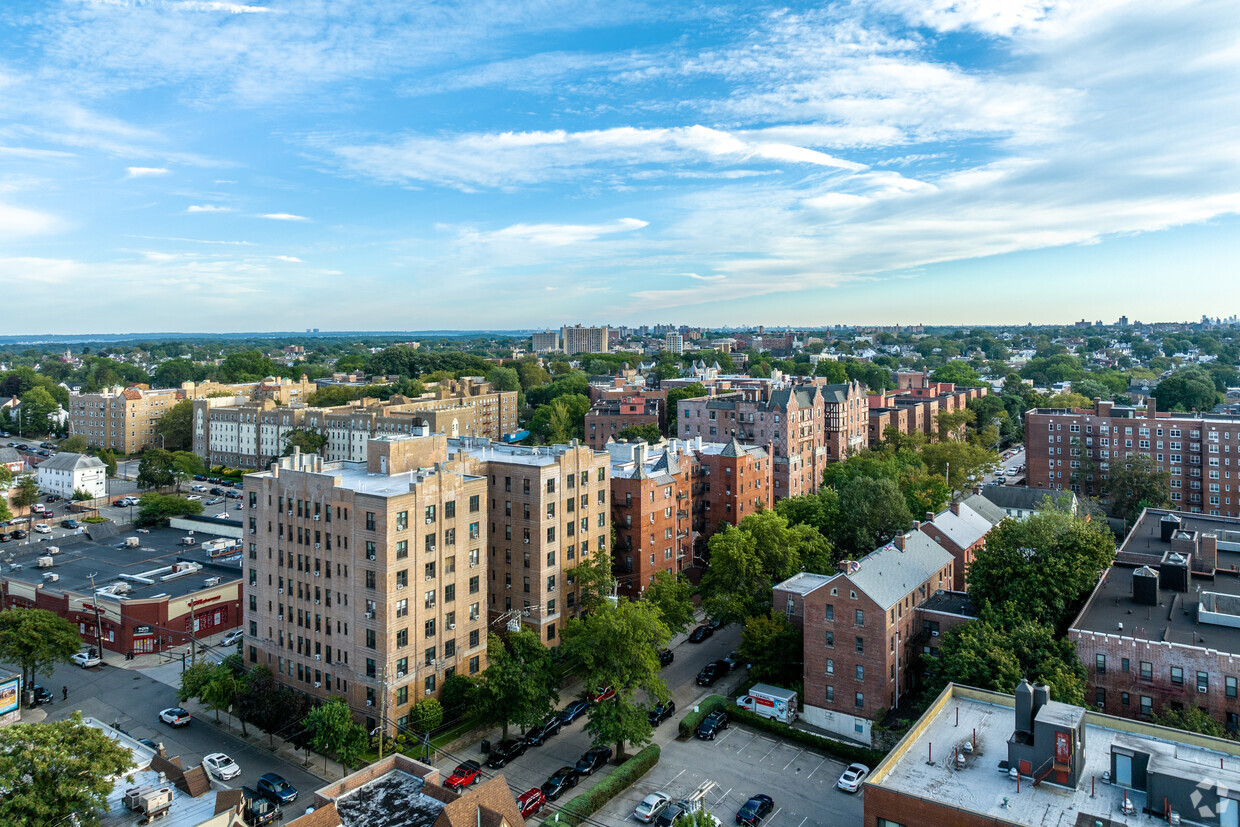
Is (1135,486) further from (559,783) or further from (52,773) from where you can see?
(52,773)

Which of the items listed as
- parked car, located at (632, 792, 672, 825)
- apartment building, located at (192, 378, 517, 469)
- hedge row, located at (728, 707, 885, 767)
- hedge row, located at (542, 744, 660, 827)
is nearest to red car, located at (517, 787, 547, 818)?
hedge row, located at (542, 744, 660, 827)

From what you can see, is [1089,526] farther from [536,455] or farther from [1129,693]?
[536,455]

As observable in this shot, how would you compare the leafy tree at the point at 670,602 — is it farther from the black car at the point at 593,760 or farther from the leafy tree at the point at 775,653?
the black car at the point at 593,760

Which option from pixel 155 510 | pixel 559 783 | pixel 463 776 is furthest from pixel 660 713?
pixel 155 510

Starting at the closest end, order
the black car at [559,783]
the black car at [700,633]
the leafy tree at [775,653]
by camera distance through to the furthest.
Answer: the black car at [559,783], the leafy tree at [775,653], the black car at [700,633]

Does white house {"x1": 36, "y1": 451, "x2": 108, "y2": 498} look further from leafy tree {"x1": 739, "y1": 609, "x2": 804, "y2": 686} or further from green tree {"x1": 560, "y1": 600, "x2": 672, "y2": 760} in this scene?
leafy tree {"x1": 739, "y1": 609, "x2": 804, "y2": 686}

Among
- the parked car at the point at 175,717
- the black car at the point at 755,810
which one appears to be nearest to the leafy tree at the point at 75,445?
the parked car at the point at 175,717
